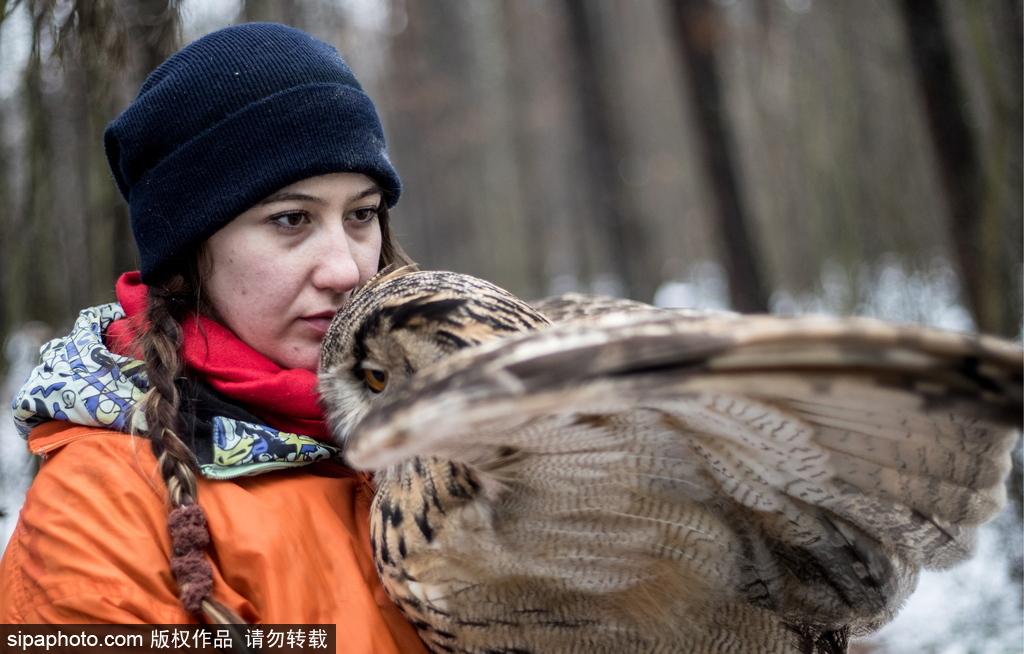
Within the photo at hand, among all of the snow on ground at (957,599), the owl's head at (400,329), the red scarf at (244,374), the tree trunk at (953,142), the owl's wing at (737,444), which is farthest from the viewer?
the tree trunk at (953,142)

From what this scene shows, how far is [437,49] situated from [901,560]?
18.1m

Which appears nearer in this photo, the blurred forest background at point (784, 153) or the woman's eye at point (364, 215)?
the woman's eye at point (364, 215)

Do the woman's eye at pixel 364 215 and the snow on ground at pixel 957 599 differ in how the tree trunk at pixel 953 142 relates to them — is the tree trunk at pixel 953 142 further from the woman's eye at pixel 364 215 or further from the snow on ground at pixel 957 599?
the woman's eye at pixel 364 215

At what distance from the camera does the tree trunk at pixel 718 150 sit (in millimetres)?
6121

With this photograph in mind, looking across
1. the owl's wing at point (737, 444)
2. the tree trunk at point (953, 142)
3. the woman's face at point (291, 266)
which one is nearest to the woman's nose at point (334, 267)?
the woman's face at point (291, 266)

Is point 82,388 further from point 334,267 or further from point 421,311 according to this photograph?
point 421,311

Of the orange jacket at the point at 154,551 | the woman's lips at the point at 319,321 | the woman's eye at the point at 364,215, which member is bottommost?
the orange jacket at the point at 154,551

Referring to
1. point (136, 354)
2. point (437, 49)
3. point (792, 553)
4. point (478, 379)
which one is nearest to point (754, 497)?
point (792, 553)

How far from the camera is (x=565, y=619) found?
156 cm

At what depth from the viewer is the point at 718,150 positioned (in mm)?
6219

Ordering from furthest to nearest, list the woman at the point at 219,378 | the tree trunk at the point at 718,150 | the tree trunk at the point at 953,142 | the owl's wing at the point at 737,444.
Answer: the tree trunk at the point at 718,150 < the tree trunk at the point at 953,142 < the woman at the point at 219,378 < the owl's wing at the point at 737,444

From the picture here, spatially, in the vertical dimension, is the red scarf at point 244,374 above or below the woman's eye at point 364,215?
below

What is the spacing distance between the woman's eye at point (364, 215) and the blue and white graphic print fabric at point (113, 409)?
514mm

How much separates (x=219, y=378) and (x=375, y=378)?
1.26 ft
